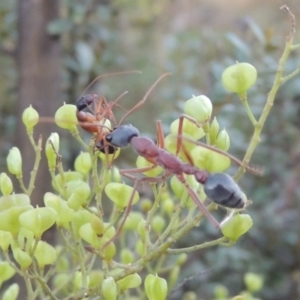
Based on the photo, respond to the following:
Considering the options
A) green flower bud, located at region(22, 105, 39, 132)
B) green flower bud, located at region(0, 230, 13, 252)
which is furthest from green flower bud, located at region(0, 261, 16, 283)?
green flower bud, located at region(22, 105, 39, 132)

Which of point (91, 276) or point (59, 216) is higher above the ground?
point (59, 216)

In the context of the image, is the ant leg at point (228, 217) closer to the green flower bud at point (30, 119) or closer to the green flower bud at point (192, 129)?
the green flower bud at point (192, 129)

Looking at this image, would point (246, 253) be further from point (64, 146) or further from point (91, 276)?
point (91, 276)

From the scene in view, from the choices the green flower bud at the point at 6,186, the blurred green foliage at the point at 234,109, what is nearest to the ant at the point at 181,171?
the green flower bud at the point at 6,186

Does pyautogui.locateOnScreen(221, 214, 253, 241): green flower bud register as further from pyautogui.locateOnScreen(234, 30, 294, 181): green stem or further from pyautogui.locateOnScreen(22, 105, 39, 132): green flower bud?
pyautogui.locateOnScreen(22, 105, 39, 132): green flower bud

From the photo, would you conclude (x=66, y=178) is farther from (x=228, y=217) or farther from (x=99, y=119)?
(x=228, y=217)

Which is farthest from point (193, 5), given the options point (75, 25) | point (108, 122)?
point (108, 122)

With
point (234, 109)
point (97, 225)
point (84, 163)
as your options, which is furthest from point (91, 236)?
point (234, 109)
